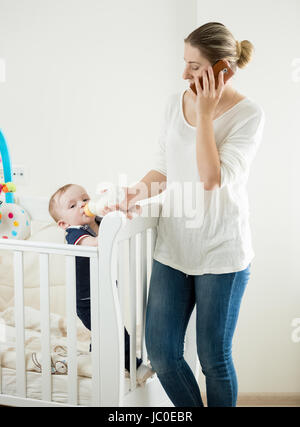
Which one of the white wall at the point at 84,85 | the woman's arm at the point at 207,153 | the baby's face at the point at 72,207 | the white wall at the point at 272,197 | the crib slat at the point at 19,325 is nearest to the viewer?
the woman's arm at the point at 207,153

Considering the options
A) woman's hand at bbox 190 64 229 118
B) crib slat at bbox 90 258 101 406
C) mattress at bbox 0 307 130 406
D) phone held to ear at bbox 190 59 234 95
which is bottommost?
mattress at bbox 0 307 130 406

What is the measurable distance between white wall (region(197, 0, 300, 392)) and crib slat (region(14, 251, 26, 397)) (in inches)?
38.1

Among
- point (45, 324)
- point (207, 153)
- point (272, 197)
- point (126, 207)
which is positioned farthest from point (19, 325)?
point (272, 197)

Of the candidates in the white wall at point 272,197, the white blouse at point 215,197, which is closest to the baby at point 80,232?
the white blouse at point 215,197

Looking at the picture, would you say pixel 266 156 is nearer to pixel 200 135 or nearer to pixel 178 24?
pixel 178 24

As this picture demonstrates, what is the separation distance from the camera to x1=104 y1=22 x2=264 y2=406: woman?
4.55 ft

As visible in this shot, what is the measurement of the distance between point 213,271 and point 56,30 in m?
1.47

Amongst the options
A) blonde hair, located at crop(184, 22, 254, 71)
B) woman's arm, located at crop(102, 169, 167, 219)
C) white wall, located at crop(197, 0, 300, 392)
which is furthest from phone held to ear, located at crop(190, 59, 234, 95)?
white wall, located at crop(197, 0, 300, 392)

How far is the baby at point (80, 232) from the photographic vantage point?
5.19 ft

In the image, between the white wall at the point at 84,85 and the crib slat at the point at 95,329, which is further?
the white wall at the point at 84,85

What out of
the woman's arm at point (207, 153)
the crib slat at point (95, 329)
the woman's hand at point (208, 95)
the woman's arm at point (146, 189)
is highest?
the woman's hand at point (208, 95)

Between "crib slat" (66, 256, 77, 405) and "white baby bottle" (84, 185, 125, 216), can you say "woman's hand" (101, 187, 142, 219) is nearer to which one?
"white baby bottle" (84, 185, 125, 216)

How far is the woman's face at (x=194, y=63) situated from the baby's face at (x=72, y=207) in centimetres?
49

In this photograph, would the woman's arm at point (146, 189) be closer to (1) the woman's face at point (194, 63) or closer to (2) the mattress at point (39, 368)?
(1) the woman's face at point (194, 63)
